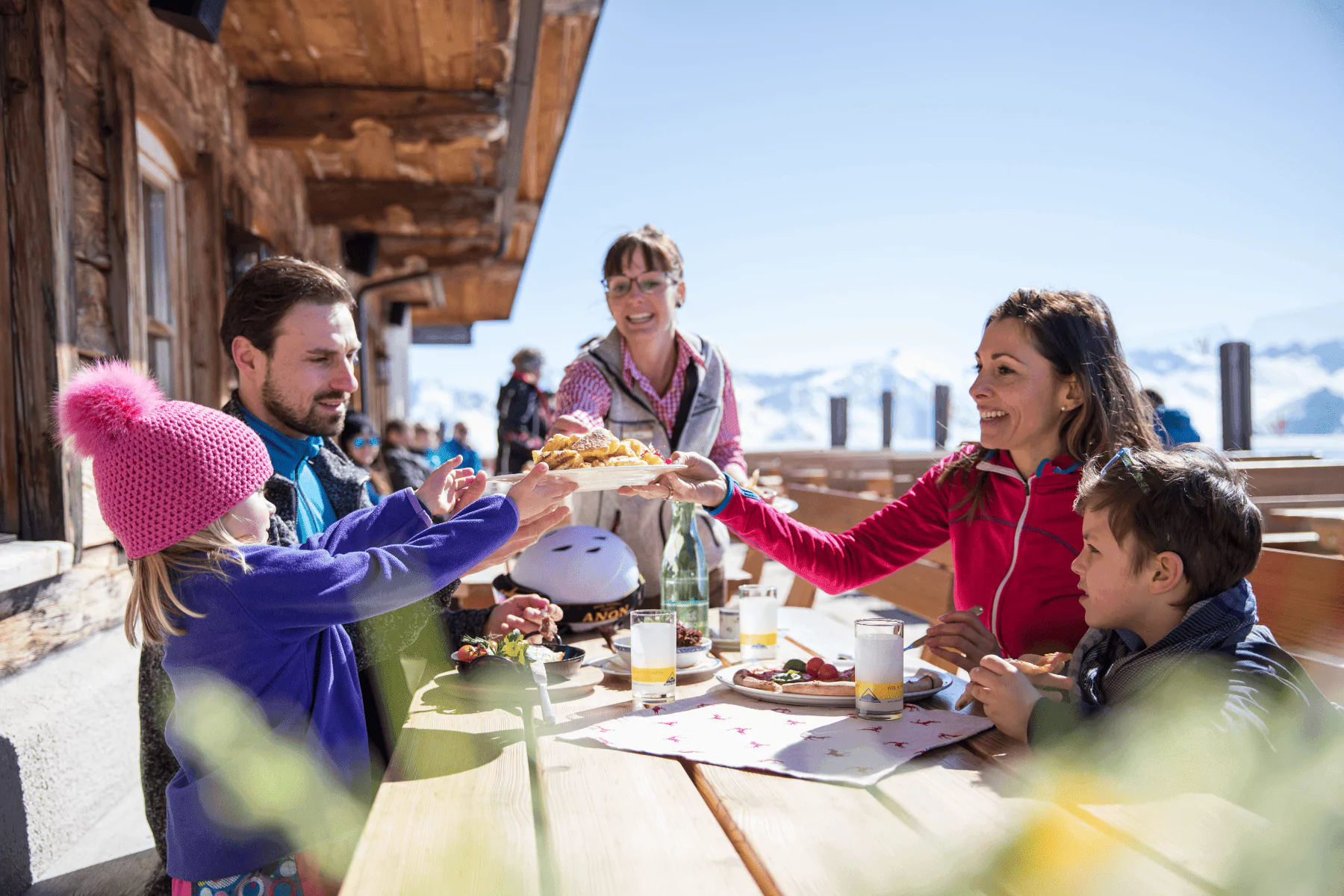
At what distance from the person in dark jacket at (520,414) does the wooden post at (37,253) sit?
4.24 meters

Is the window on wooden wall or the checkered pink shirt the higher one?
the window on wooden wall

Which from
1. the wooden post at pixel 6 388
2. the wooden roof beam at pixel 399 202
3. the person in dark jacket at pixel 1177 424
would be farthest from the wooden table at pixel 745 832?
the wooden roof beam at pixel 399 202

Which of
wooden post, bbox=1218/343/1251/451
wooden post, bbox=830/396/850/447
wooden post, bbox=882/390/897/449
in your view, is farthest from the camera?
wooden post, bbox=830/396/850/447

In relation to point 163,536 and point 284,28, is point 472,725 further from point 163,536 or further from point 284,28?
point 284,28

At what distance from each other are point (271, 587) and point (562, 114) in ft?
17.9

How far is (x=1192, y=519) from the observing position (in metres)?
1.45

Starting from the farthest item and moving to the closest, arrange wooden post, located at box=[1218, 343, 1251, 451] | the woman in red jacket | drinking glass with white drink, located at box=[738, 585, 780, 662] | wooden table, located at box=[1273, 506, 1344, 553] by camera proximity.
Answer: wooden post, located at box=[1218, 343, 1251, 451], wooden table, located at box=[1273, 506, 1344, 553], drinking glass with white drink, located at box=[738, 585, 780, 662], the woman in red jacket

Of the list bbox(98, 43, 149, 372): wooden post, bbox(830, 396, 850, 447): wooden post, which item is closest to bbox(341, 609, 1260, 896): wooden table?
bbox(98, 43, 149, 372): wooden post

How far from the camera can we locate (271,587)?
1.34m

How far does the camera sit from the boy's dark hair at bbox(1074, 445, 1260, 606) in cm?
145

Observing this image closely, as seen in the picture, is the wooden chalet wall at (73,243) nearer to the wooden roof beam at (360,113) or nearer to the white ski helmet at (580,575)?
the wooden roof beam at (360,113)

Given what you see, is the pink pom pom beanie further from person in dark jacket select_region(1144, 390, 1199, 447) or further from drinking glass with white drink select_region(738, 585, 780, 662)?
person in dark jacket select_region(1144, 390, 1199, 447)

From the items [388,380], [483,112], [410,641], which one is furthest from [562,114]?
[388,380]

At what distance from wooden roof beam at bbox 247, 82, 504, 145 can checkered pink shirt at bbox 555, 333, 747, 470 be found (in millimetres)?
2862
